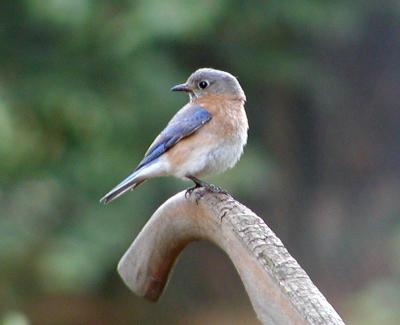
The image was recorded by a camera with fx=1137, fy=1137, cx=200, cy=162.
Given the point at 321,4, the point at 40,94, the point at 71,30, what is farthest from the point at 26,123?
the point at 321,4

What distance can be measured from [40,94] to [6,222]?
41.1 inches

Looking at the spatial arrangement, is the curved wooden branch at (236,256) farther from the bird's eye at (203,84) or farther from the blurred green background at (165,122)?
the blurred green background at (165,122)

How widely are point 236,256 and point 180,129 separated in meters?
1.86

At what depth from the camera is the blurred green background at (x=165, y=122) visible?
27.4ft

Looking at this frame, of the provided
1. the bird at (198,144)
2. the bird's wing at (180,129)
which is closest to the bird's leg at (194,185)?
the bird at (198,144)

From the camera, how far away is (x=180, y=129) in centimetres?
466

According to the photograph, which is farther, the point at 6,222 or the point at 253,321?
the point at 253,321

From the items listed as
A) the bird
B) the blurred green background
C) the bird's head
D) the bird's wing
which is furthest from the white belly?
the blurred green background

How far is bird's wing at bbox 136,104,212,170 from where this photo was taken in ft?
15.2

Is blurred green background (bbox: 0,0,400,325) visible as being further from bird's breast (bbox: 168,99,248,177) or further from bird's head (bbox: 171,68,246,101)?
bird's breast (bbox: 168,99,248,177)

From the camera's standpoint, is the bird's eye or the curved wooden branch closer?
the curved wooden branch

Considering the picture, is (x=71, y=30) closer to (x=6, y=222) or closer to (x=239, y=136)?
(x=6, y=222)

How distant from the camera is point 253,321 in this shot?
11.1m

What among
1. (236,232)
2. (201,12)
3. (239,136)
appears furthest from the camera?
(201,12)
